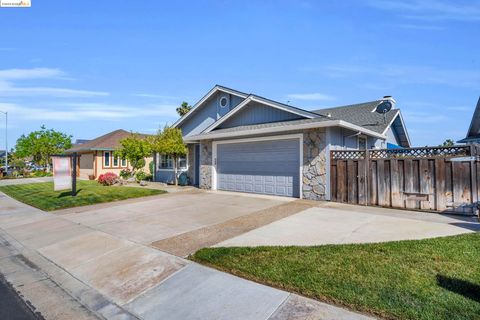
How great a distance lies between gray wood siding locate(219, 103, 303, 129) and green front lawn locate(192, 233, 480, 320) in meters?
8.53

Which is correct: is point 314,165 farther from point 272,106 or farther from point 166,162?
point 166,162

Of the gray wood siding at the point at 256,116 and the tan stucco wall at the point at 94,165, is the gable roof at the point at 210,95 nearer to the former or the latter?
the gray wood siding at the point at 256,116

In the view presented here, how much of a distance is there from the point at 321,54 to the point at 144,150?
13421mm

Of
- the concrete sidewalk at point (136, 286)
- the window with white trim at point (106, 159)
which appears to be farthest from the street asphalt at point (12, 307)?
the window with white trim at point (106, 159)

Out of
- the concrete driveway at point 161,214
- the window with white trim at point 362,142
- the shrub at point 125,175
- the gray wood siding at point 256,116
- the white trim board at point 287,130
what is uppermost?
the gray wood siding at point 256,116

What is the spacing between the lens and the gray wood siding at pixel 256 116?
1368cm

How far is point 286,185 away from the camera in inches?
501

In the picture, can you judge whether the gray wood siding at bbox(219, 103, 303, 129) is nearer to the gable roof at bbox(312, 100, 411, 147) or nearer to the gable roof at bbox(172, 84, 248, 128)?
the gable roof at bbox(172, 84, 248, 128)

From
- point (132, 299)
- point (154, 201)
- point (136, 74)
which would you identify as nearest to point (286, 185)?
point (154, 201)

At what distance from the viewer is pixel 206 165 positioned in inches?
650

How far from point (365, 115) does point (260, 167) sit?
8156 millimetres

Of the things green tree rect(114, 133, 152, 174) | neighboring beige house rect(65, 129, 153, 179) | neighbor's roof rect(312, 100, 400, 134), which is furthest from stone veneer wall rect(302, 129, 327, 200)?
neighboring beige house rect(65, 129, 153, 179)

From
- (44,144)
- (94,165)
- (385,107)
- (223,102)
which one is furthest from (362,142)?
(44,144)

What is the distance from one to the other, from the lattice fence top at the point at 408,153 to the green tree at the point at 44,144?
37.3 meters
